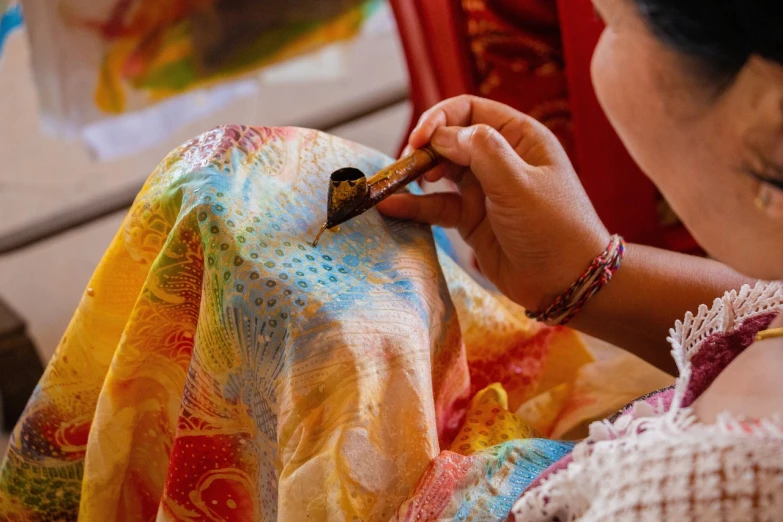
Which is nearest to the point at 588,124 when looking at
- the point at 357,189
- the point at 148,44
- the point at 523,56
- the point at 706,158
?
the point at 523,56

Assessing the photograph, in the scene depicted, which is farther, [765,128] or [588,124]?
[588,124]

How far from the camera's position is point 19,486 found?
2.20ft

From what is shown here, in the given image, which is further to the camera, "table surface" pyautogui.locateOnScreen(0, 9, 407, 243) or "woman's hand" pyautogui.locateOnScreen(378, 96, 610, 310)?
"table surface" pyautogui.locateOnScreen(0, 9, 407, 243)

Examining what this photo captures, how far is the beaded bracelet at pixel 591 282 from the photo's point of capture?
734mm

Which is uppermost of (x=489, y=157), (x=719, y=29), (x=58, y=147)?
(x=719, y=29)

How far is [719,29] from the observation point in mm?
384

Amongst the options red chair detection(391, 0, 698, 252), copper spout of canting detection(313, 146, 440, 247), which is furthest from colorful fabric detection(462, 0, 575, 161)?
copper spout of canting detection(313, 146, 440, 247)

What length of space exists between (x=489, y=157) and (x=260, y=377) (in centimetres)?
28

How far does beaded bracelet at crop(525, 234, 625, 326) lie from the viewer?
0.73 meters

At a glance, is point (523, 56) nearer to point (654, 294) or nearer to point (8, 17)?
point (654, 294)

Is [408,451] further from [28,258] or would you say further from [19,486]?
[28,258]

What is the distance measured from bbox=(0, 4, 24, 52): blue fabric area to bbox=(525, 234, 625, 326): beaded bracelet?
1.09 m

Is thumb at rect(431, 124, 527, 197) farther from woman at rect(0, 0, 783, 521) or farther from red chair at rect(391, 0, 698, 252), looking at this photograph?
red chair at rect(391, 0, 698, 252)

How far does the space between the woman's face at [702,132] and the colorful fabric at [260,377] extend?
0.21m
